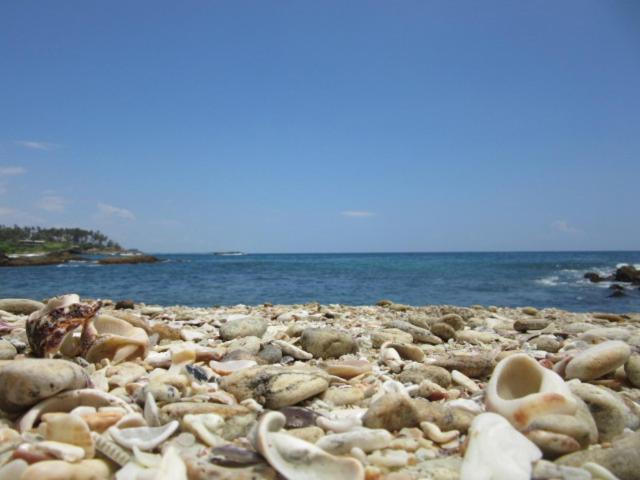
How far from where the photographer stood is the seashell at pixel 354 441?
2.28 metres

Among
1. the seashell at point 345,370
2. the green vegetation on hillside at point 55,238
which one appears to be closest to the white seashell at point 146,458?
the seashell at point 345,370

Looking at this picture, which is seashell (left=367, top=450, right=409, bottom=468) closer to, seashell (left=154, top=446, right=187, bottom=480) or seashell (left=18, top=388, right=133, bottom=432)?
seashell (left=154, top=446, right=187, bottom=480)

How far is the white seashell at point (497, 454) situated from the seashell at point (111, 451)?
1.59 m

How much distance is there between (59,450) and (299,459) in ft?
3.67

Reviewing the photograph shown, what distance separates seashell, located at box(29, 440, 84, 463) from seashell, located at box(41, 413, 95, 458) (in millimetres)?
35

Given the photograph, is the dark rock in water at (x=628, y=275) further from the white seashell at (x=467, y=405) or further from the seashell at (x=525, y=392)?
the white seashell at (x=467, y=405)

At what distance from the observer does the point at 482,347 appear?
539 centimetres

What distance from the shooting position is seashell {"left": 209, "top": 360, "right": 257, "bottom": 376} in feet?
11.8

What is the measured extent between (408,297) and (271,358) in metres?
14.5

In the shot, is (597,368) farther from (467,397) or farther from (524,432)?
(524,432)

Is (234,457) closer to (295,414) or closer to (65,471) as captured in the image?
(295,414)

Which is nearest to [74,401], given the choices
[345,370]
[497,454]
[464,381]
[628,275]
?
[345,370]

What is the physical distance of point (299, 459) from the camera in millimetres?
2115

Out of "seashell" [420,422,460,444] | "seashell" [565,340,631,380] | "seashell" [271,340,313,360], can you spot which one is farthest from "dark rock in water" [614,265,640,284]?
"seashell" [420,422,460,444]
